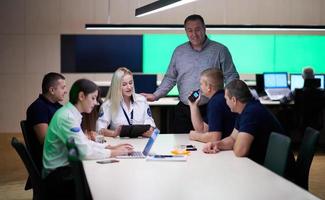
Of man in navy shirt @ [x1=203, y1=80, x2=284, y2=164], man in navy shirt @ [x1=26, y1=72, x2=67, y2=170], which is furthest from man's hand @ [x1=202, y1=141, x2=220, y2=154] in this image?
man in navy shirt @ [x1=26, y1=72, x2=67, y2=170]

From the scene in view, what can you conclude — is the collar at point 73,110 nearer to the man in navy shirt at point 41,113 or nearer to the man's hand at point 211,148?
the man in navy shirt at point 41,113

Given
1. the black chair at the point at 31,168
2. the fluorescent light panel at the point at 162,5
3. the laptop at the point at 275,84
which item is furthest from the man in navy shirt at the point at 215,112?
the laptop at the point at 275,84

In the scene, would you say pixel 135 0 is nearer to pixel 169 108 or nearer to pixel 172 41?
pixel 172 41

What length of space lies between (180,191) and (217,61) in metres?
2.93

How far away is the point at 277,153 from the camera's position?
363cm

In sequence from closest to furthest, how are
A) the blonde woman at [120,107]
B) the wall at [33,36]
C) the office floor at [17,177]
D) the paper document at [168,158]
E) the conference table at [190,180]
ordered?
the conference table at [190,180] < the paper document at [168,158] < the blonde woman at [120,107] < the office floor at [17,177] < the wall at [33,36]

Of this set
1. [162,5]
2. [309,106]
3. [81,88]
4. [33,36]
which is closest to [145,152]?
[81,88]

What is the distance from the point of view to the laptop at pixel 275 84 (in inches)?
380

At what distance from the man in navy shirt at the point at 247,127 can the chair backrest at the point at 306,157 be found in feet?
0.77

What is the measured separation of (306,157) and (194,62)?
2085 millimetres

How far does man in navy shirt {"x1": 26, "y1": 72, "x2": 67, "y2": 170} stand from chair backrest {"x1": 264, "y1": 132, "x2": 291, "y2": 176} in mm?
1807

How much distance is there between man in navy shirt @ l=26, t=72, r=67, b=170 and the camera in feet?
14.8

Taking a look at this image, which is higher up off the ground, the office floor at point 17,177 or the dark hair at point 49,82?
the dark hair at point 49,82

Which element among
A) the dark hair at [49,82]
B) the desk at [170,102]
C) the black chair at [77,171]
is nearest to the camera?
the black chair at [77,171]
